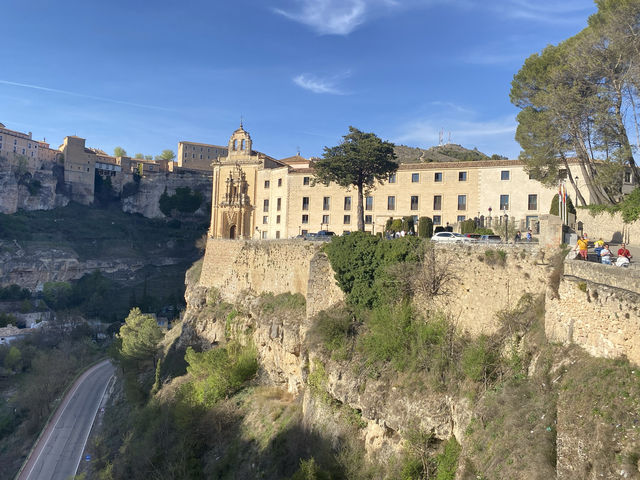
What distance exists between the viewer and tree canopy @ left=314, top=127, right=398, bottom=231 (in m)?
27.6

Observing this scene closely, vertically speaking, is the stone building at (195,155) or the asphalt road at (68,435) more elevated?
the stone building at (195,155)

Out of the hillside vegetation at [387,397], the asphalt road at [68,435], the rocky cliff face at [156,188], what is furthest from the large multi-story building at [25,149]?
the hillside vegetation at [387,397]

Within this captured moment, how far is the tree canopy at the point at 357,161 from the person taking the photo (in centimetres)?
2759

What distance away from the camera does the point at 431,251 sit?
55.2 feet

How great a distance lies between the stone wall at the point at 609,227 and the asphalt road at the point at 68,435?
33194 millimetres

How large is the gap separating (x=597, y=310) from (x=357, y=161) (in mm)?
18728

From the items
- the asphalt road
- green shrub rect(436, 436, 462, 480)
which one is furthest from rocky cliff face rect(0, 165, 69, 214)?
green shrub rect(436, 436, 462, 480)

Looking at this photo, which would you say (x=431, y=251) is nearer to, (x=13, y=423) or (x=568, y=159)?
(x=568, y=159)

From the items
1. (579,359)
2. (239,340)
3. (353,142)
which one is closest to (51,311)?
(239,340)

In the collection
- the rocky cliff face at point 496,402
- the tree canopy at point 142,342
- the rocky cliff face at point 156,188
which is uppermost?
the rocky cliff face at point 156,188

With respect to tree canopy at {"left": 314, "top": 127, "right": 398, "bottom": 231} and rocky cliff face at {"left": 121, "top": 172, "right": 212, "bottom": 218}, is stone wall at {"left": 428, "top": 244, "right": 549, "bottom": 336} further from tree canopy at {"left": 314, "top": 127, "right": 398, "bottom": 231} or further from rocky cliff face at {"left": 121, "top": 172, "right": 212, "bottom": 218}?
rocky cliff face at {"left": 121, "top": 172, "right": 212, "bottom": 218}

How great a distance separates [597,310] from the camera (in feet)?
34.1

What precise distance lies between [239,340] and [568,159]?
70.9 feet

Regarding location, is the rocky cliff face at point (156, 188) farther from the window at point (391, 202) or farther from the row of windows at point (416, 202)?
the window at point (391, 202)
